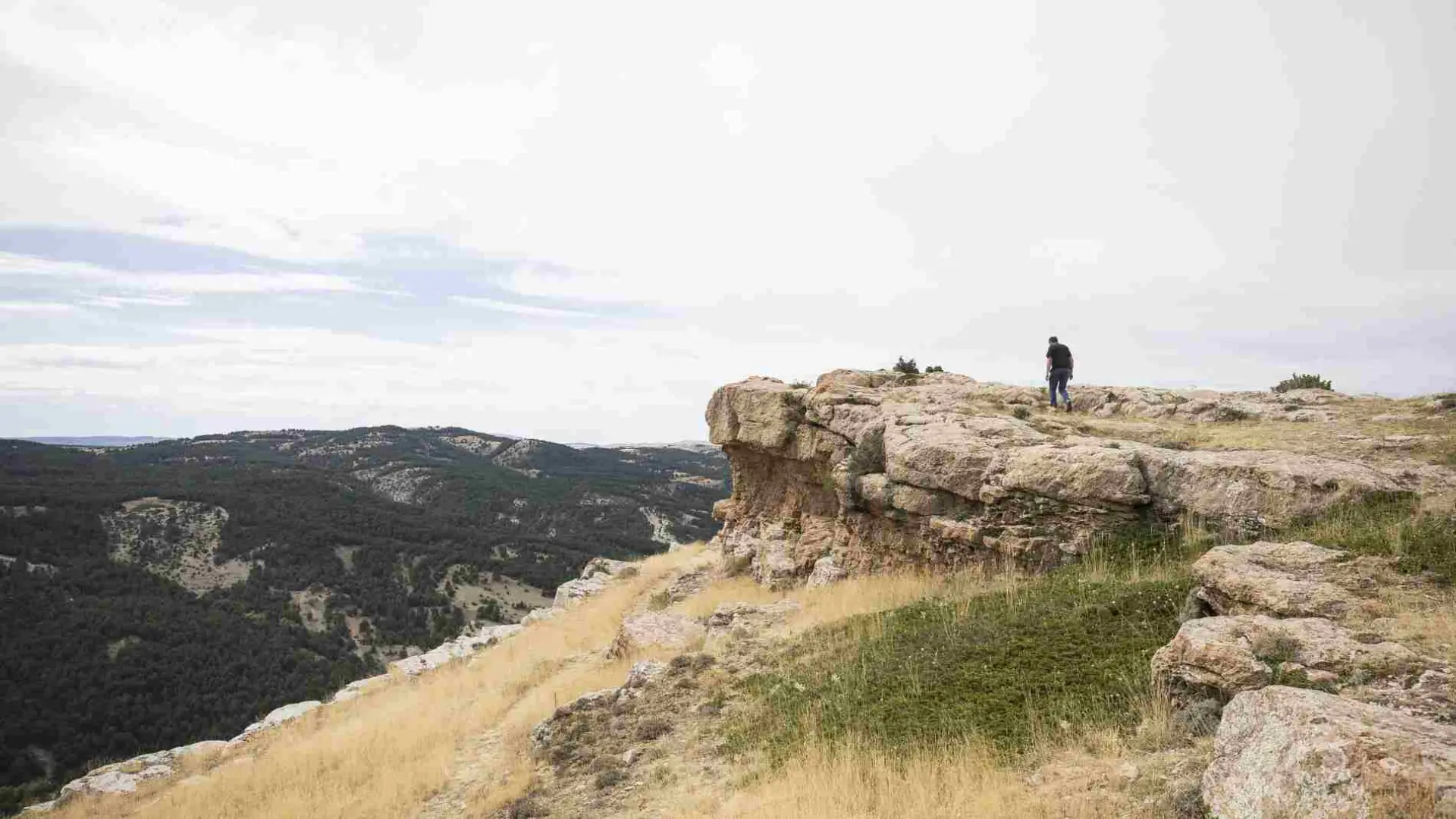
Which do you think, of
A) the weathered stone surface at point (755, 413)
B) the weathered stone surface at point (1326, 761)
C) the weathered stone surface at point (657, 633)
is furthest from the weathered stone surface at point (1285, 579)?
the weathered stone surface at point (755, 413)

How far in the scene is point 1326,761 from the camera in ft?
11.7

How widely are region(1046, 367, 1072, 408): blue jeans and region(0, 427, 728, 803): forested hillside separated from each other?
4445 cm

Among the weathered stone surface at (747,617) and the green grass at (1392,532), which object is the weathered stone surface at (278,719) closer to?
the weathered stone surface at (747,617)

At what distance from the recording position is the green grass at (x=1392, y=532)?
7.28m

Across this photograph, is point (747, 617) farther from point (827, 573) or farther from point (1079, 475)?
point (1079, 475)

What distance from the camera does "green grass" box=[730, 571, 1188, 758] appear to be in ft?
21.4

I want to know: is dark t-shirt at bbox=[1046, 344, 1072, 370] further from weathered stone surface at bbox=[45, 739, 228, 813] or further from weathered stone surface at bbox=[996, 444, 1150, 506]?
weathered stone surface at bbox=[45, 739, 228, 813]

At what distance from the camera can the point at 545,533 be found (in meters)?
107

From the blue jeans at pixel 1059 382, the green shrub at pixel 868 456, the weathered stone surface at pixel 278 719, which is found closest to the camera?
the green shrub at pixel 868 456

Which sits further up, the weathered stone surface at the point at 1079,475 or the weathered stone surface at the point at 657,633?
the weathered stone surface at the point at 1079,475

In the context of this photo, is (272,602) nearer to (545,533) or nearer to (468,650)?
(545,533)

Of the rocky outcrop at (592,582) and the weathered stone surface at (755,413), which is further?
the rocky outcrop at (592,582)

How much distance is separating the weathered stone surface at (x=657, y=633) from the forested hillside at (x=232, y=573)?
33.5m

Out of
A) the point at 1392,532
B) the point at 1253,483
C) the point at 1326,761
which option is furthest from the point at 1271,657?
the point at 1253,483
